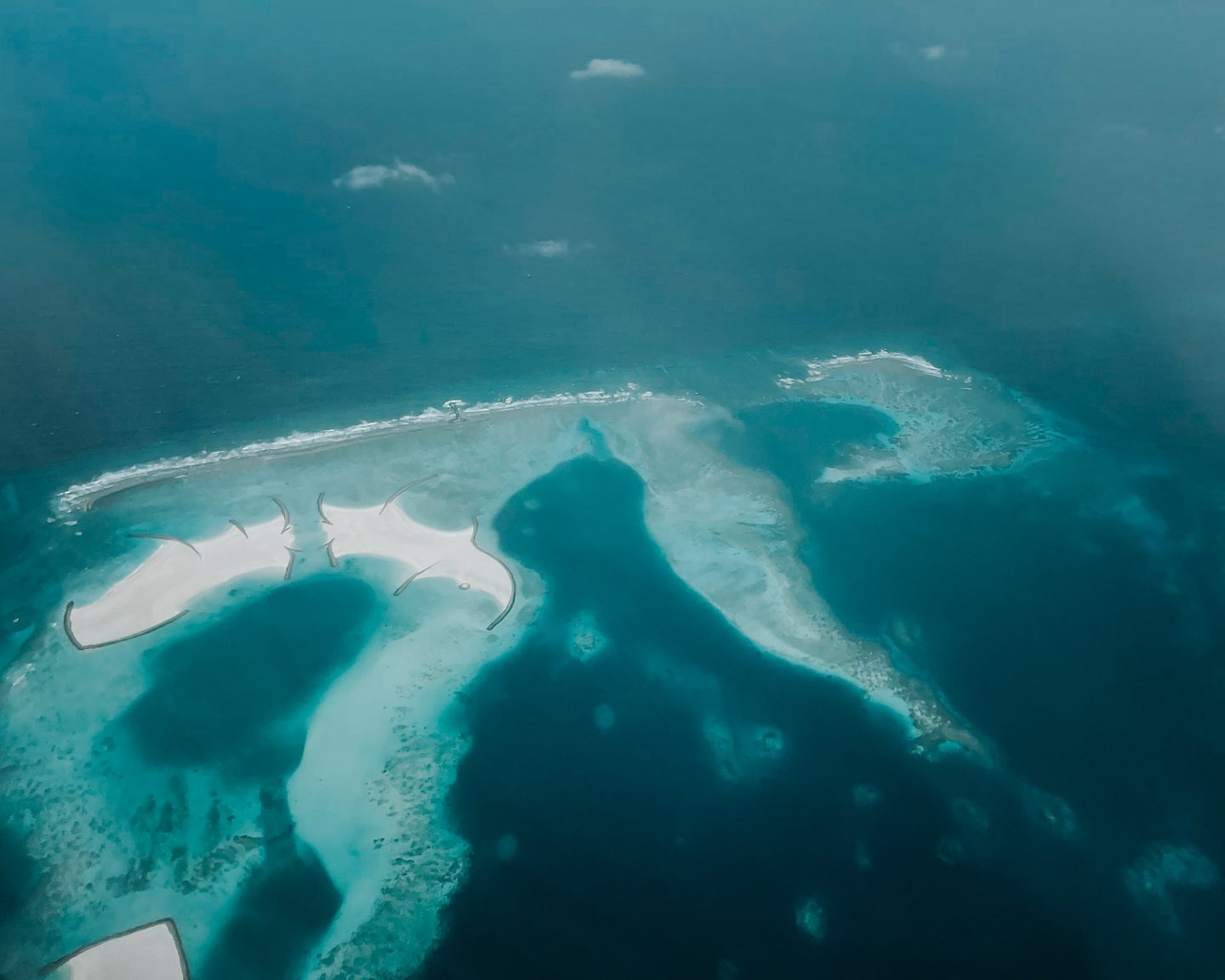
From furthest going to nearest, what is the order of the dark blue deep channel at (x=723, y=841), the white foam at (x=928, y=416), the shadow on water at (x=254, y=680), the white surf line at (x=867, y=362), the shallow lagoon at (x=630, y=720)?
1. the white surf line at (x=867, y=362)
2. the white foam at (x=928, y=416)
3. the shadow on water at (x=254, y=680)
4. the shallow lagoon at (x=630, y=720)
5. the dark blue deep channel at (x=723, y=841)

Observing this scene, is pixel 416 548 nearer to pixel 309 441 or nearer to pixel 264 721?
pixel 309 441

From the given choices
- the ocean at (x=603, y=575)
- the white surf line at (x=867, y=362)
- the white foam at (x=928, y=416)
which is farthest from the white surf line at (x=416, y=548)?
the white surf line at (x=867, y=362)

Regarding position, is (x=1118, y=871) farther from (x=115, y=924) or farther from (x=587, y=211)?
(x=587, y=211)

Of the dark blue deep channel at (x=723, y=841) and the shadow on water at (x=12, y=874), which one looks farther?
the shadow on water at (x=12, y=874)

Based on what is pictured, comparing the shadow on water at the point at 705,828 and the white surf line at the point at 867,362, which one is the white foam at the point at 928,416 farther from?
the shadow on water at the point at 705,828

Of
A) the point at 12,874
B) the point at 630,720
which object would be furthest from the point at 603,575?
the point at 12,874

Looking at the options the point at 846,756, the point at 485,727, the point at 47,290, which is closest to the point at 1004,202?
the point at 846,756

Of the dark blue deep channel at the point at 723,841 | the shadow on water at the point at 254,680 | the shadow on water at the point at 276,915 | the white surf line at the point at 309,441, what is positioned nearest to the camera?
the shadow on water at the point at 276,915
